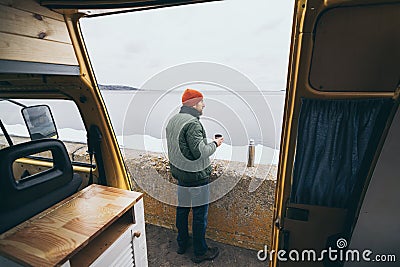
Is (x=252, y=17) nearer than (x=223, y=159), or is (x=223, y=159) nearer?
(x=252, y=17)

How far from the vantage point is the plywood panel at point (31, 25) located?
101 centimetres

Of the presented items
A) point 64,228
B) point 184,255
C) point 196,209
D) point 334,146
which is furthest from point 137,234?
point 334,146

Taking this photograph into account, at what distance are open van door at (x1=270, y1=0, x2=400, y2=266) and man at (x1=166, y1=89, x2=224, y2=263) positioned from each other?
0.78m

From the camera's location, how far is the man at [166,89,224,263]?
65.3 inches

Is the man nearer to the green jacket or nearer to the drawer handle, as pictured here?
the green jacket

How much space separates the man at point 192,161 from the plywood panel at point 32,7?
1013mm

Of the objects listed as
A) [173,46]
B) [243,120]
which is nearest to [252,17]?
[173,46]

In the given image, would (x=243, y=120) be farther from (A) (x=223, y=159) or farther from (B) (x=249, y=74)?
(A) (x=223, y=159)

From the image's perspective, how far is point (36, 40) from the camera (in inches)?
45.4

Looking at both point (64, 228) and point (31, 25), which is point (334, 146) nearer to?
point (64, 228)

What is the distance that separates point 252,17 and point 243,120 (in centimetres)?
70

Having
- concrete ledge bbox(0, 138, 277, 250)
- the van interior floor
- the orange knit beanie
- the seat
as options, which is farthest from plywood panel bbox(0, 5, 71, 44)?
the van interior floor

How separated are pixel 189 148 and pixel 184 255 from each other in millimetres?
1088

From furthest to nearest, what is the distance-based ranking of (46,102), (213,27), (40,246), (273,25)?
1. (46,102)
2. (213,27)
3. (273,25)
4. (40,246)
